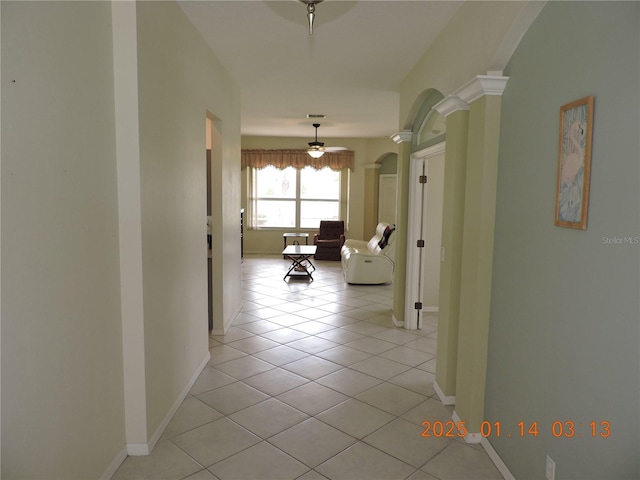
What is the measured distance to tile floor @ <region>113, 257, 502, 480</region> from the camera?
2402 millimetres

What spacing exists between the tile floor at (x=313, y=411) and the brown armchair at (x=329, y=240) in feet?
15.1

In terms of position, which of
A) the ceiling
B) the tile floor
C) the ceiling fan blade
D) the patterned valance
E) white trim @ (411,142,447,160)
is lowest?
the tile floor

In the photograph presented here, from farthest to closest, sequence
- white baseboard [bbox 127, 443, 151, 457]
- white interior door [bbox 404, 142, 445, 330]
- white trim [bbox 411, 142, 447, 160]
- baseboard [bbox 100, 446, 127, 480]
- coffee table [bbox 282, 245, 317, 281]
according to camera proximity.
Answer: coffee table [bbox 282, 245, 317, 281] < white interior door [bbox 404, 142, 445, 330] < white trim [bbox 411, 142, 447, 160] < white baseboard [bbox 127, 443, 151, 457] < baseboard [bbox 100, 446, 127, 480]

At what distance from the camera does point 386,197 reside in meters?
10.6

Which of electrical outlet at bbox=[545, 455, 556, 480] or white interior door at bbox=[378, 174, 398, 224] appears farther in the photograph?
white interior door at bbox=[378, 174, 398, 224]

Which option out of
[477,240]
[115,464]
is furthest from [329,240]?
[115,464]

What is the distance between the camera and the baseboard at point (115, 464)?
7.32ft

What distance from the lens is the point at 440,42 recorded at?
11.0ft

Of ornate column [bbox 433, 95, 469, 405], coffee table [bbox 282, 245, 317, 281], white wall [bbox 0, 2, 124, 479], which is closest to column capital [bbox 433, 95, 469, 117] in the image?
ornate column [bbox 433, 95, 469, 405]

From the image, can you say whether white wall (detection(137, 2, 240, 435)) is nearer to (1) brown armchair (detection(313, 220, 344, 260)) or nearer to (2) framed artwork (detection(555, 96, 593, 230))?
(2) framed artwork (detection(555, 96, 593, 230))

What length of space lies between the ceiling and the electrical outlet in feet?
8.69

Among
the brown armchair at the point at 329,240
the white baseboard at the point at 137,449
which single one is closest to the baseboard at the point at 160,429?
the white baseboard at the point at 137,449

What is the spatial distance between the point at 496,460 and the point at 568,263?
1.30 meters

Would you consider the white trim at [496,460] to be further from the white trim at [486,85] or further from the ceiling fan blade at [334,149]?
the ceiling fan blade at [334,149]
